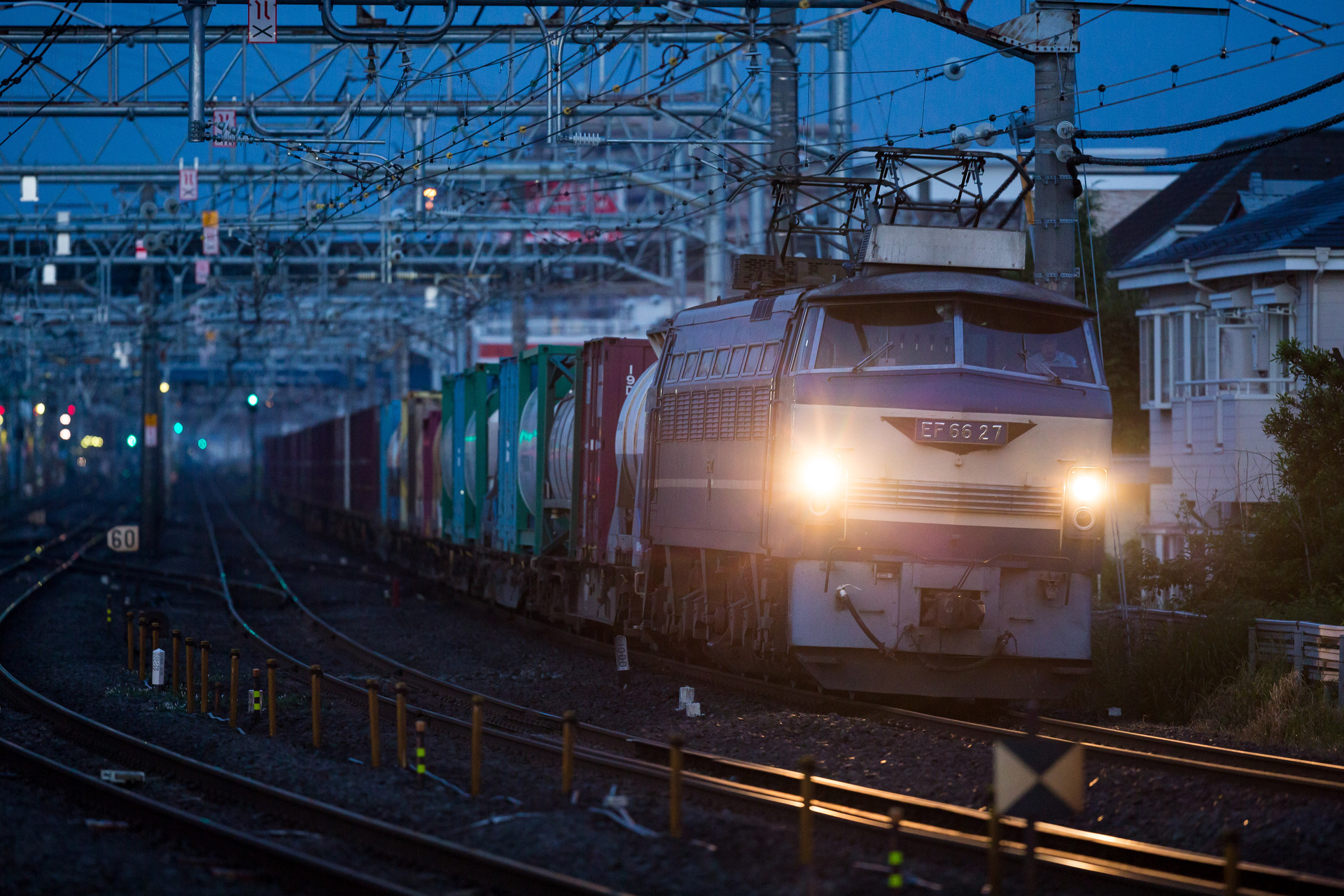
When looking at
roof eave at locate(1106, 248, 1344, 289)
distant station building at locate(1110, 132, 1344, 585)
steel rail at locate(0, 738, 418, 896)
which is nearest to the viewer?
steel rail at locate(0, 738, 418, 896)

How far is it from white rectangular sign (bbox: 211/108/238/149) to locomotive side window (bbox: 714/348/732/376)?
9.62 meters

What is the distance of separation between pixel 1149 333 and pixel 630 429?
1386 centimetres

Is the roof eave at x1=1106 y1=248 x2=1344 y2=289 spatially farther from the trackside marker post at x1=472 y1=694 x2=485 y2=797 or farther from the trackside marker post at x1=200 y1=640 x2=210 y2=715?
the trackside marker post at x1=472 y1=694 x2=485 y2=797

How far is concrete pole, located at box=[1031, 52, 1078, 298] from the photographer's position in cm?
1587

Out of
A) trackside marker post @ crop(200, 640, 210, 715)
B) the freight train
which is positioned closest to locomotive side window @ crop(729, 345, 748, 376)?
the freight train

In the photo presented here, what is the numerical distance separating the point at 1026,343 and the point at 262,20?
438 inches

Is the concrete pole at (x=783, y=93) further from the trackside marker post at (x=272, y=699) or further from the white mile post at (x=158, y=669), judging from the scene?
the white mile post at (x=158, y=669)

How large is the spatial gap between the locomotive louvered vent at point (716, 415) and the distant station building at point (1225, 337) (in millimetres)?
8297

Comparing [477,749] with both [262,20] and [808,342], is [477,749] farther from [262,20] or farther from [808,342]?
[262,20]

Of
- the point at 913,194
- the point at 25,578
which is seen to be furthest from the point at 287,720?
Result: the point at 913,194

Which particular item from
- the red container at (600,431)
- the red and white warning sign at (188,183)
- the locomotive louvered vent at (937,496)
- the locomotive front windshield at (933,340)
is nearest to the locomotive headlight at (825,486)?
the locomotive louvered vent at (937,496)

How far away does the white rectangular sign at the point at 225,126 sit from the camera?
2161 centimetres

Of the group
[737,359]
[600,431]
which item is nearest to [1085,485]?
[737,359]

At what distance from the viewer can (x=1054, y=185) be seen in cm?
1596
